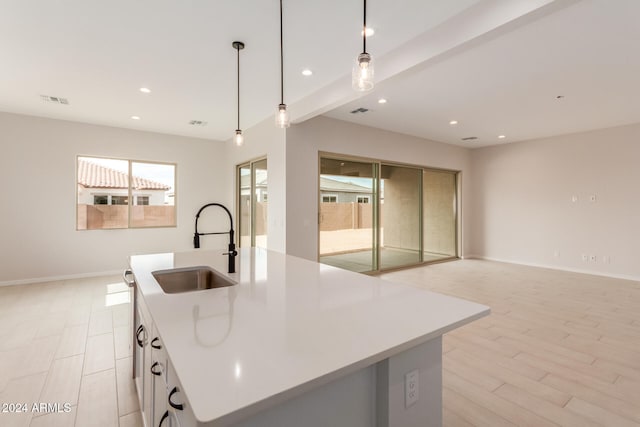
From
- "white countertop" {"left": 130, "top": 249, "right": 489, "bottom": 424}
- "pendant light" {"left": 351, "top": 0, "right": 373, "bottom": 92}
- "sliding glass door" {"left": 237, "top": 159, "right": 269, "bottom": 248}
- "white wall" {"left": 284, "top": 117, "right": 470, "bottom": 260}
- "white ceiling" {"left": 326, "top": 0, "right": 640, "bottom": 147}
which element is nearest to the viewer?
"white countertop" {"left": 130, "top": 249, "right": 489, "bottom": 424}

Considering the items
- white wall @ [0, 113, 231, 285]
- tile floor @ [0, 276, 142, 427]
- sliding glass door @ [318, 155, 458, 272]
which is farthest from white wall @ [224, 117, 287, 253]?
tile floor @ [0, 276, 142, 427]

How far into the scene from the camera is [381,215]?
5.63 meters

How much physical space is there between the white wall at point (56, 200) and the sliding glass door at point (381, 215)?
3.29 m

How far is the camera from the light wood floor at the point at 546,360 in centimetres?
187

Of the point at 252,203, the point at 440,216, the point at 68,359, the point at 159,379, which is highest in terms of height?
the point at 252,203

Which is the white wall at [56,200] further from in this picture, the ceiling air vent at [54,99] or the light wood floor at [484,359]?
the ceiling air vent at [54,99]

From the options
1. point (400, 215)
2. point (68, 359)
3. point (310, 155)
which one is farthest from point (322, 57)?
point (400, 215)

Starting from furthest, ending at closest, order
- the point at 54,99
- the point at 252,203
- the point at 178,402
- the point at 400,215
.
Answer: the point at 400,215, the point at 252,203, the point at 54,99, the point at 178,402

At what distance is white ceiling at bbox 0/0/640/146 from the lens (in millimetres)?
2260

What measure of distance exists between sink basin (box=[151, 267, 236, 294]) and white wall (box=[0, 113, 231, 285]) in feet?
14.7

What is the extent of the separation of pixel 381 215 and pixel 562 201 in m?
3.75

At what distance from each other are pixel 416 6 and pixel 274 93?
6.96 feet

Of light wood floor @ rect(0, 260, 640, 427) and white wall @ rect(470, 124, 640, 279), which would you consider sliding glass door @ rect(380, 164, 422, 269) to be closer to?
light wood floor @ rect(0, 260, 640, 427)

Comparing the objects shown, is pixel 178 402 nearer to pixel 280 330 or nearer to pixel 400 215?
pixel 280 330
